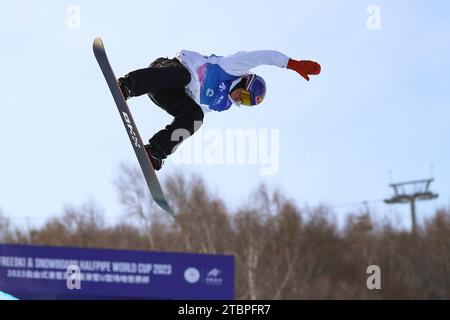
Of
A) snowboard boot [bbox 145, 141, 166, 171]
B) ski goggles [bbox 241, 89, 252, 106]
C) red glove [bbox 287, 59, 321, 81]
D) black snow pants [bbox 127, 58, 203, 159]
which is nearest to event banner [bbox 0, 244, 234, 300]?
ski goggles [bbox 241, 89, 252, 106]

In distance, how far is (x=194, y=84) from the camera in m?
7.73

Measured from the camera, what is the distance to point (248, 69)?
25.2 feet

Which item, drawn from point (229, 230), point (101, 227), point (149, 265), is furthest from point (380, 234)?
point (149, 265)

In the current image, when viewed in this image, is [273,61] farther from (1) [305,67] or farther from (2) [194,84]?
(2) [194,84]

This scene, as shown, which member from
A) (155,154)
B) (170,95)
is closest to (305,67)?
(170,95)

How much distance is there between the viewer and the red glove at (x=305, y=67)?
24.2ft

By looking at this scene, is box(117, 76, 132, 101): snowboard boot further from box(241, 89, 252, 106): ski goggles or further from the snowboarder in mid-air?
box(241, 89, 252, 106): ski goggles

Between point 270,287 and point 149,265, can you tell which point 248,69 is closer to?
point 149,265

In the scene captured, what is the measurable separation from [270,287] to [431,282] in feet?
31.7

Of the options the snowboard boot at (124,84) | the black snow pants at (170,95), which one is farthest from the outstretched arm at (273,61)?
the snowboard boot at (124,84)

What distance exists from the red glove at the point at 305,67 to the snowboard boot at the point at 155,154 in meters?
1.50

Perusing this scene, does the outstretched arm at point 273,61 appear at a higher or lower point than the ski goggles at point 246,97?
higher

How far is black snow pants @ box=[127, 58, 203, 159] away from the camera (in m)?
7.45

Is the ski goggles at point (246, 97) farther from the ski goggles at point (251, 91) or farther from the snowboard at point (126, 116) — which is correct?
the snowboard at point (126, 116)
